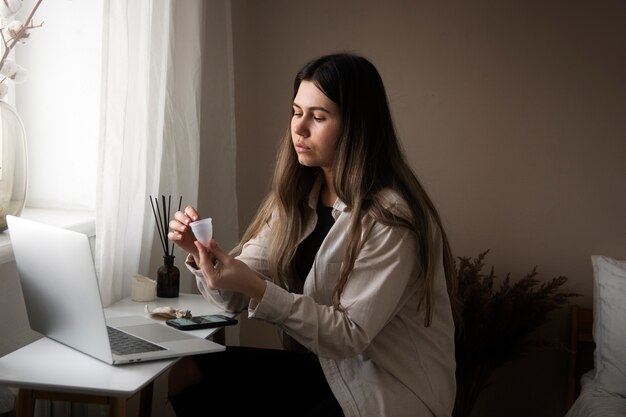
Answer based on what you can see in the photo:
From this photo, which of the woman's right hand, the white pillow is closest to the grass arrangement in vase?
the white pillow

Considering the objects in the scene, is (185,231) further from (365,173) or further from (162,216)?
(162,216)

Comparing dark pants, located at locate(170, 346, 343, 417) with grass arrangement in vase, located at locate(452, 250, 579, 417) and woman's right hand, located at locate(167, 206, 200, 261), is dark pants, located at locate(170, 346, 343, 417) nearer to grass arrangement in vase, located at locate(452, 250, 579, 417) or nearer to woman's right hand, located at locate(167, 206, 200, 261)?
woman's right hand, located at locate(167, 206, 200, 261)

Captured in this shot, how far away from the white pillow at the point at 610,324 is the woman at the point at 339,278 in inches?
37.5

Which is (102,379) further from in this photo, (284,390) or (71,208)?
(71,208)

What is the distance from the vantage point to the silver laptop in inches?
58.6

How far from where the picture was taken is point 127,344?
1.64 metres

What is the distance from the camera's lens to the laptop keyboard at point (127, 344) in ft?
5.25

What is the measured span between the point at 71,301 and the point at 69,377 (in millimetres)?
149

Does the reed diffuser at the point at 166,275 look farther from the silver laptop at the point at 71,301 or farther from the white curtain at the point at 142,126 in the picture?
the silver laptop at the point at 71,301

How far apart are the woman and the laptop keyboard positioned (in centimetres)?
17

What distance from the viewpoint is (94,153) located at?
2270 millimetres

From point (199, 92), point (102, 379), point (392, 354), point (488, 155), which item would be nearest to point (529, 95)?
point (488, 155)

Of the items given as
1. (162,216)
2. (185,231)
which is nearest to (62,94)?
(162,216)

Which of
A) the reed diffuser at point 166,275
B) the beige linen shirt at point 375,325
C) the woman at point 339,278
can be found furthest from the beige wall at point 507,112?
the beige linen shirt at point 375,325
